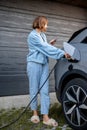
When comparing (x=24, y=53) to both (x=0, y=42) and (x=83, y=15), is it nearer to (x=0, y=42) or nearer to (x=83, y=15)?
(x=0, y=42)

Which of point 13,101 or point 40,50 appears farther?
point 13,101

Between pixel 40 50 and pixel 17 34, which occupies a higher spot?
pixel 17 34

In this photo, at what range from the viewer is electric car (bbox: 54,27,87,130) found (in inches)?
235

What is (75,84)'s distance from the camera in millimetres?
6152

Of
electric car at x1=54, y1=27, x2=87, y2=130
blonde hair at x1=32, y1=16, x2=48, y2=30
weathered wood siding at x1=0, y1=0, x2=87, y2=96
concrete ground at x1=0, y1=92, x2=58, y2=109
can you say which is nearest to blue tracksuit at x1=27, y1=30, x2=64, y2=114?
blonde hair at x1=32, y1=16, x2=48, y2=30

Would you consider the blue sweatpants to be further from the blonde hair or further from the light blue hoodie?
the blonde hair

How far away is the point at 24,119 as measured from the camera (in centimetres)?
687

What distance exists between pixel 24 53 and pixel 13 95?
1.08 m

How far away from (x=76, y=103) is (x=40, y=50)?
108 cm

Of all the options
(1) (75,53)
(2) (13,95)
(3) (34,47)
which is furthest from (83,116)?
(2) (13,95)

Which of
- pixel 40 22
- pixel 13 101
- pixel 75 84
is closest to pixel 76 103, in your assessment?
pixel 75 84

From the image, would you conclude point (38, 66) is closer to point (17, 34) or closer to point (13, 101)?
point (13, 101)

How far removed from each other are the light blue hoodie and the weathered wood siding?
2173mm

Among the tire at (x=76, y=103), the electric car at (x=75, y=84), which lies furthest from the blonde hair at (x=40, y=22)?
the tire at (x=76, y=103)
